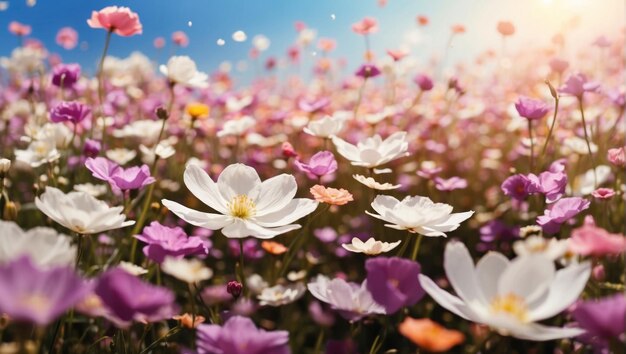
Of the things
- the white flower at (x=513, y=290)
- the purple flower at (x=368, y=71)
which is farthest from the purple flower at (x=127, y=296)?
the purple flower at (x=368, y=71)

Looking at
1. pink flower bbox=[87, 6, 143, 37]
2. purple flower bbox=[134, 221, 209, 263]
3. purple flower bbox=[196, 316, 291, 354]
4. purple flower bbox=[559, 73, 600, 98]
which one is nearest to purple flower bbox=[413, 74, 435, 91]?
purple flower bbox=[559, 73, 600, 98]

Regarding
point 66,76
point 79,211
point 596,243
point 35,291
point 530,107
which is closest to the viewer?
point 35,291

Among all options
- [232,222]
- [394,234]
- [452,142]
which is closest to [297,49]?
[452,142]

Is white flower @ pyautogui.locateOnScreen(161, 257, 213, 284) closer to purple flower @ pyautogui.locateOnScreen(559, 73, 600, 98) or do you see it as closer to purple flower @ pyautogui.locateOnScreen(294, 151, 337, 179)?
purple flower @ pyautogui.locateOnScreen(294, 151, 337, 179)

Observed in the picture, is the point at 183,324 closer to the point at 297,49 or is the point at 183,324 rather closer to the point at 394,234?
the point at 394,234

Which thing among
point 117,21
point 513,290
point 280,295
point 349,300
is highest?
point 117,21

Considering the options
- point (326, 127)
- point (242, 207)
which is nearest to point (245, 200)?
point (242, 207)

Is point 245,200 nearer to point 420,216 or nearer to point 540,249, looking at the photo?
point 420,216
